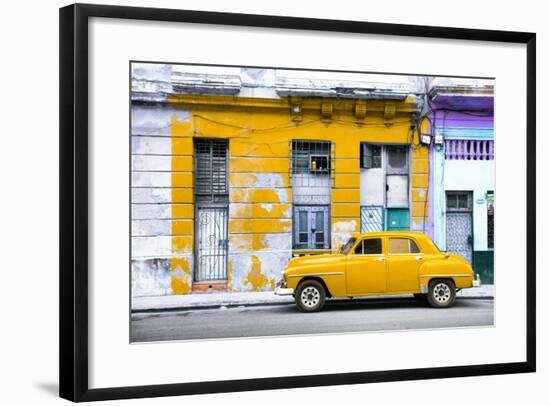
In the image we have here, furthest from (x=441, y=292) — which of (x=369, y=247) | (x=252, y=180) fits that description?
(x=252, y=180)

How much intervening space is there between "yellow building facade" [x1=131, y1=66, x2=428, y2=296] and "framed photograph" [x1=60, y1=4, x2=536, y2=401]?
2 cm

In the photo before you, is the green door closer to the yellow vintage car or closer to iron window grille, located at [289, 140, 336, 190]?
the yellow vintage car

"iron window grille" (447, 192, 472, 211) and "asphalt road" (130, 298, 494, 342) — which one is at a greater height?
"iron window grille" (447, 192, 472, 211)

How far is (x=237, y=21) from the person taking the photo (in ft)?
23.1

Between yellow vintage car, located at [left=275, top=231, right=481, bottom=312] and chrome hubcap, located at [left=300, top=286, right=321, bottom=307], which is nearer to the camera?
chrome hubcap, located at [left=300, top=286, right=321, bottom=307]

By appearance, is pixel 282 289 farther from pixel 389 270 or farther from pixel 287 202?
pixel 389 270

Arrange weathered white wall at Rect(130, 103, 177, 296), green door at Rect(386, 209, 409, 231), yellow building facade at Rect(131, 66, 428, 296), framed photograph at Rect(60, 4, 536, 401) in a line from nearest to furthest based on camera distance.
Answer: framed photograph at Rect(60, 4, 536, 401) → weathered white wall at Rect(130, 103, 177, 296) → yellow building facade at Rect(131, 66, 428, 296) → green door at Rect(386, 209, 409, 231)

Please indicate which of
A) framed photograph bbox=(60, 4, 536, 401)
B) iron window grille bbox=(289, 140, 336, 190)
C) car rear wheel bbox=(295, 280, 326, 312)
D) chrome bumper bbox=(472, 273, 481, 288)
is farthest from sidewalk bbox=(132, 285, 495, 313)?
chrome bumper bbox=(472, 273, 481, 288)

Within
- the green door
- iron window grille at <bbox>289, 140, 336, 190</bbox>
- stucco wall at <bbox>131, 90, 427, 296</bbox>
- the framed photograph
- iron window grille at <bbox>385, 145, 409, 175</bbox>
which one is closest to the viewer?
the framed photograph

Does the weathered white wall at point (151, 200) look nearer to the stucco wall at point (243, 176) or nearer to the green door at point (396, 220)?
the stucco wall at point (243, 176)

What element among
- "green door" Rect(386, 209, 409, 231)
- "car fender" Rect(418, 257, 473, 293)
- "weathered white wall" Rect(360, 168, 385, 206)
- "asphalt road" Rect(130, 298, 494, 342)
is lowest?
"asphalt road" Rect(130, 298, 494, 342)

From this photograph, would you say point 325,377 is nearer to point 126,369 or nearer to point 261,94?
point 126,369

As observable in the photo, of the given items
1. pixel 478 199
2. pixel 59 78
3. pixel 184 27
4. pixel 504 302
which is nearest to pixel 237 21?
pixel 184 27

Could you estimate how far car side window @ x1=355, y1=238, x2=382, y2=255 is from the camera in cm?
802
